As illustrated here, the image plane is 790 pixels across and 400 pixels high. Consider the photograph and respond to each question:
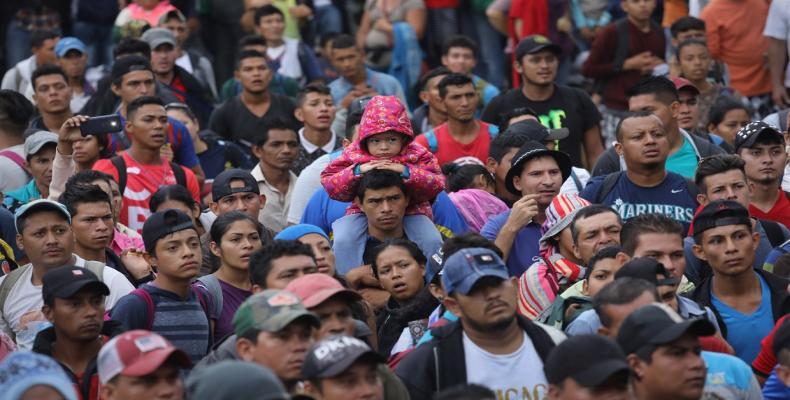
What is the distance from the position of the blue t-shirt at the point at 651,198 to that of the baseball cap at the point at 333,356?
170 inches

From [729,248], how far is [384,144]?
2.34 meters

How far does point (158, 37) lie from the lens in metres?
15.6

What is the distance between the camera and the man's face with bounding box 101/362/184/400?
7.05 meters

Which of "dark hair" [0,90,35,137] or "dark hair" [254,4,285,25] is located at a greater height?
"dark hair" [254,4,285,25]

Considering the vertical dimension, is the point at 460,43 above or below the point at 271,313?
above

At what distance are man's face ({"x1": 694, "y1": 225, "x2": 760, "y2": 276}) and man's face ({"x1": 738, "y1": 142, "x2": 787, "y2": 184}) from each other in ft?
5.62

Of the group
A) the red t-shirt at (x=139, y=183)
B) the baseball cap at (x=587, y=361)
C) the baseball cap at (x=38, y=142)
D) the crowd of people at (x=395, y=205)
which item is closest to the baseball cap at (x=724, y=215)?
the crowd of people at (x=395, y=205)

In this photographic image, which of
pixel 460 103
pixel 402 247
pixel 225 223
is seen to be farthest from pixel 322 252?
pixel 460 103

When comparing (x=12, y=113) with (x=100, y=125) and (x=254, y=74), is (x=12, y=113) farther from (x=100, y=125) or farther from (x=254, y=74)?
(x=254, y=74)

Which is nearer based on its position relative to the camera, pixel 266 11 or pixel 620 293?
pixel 620 293

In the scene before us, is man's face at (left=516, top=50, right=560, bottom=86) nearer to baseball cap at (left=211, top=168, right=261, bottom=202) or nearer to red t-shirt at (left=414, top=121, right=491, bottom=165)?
red t-shirt at (left=414, top=121, right=491, bottom=165)

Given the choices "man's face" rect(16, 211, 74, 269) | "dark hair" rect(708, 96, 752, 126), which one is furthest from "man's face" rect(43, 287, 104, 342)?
"dark hair" rect(708, 96, 752, 126)

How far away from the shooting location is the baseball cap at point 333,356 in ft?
22.6

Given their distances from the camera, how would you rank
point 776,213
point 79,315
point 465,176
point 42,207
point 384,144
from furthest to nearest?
point 465,176
point 776,213
point 384,144
point 42,207
point 79,315
